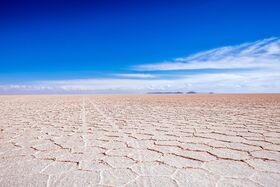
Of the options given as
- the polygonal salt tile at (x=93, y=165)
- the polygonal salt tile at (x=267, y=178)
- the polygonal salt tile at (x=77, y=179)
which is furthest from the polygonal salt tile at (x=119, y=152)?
the polygonal salt tile at (x=267, y=178)

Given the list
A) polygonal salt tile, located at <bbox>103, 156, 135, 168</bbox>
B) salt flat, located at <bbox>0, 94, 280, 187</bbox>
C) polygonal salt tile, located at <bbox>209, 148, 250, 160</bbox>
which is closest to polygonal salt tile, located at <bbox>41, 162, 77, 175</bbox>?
salt flat, located at <bbox>0, 94, 280, 187</bbox>

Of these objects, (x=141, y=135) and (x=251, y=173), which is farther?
(x=141, y=135)

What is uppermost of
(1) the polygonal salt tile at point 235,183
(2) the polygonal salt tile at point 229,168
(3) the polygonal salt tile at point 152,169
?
(2) the polygonal salt tile at point 229,168

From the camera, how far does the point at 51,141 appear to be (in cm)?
289

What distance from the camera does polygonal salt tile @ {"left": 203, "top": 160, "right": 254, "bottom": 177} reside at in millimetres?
1746

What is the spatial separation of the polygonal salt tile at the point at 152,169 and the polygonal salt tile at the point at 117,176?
7cm

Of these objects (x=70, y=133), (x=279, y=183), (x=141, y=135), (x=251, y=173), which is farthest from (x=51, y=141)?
(x=279, y=183)

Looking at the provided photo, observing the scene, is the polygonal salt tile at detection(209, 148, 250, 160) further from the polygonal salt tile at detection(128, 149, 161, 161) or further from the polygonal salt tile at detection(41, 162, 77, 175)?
the polygonal salt tile at detection(41, 162, 77, 175)

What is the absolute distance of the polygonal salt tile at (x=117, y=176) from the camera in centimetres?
163

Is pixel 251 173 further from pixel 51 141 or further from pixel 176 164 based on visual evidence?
pixel 51 141

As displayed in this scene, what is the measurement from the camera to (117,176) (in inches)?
68.2

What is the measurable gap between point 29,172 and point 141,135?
1614mm

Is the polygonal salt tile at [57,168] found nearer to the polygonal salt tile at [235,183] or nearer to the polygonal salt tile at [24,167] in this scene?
the polygonal salt tile at [24,167]

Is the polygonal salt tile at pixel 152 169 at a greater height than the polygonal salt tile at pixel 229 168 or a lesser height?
lesser
